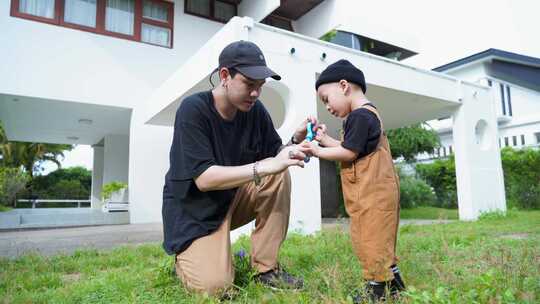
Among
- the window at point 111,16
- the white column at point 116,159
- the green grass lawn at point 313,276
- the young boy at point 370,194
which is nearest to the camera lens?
the green grass lawn at point 313,276

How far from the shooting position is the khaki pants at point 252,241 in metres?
2.11

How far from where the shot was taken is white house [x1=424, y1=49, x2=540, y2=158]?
74.5 ft

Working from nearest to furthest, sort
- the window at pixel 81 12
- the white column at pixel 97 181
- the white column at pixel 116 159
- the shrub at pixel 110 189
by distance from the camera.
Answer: the window at pixel 81 12
the shrub at pixel 110 189
the white column at pixel 116 159
the white column at pixel 97 181

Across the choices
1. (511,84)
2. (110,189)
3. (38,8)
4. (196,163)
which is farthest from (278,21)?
(511,84)

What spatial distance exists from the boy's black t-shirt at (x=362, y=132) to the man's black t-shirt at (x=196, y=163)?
0.74 m

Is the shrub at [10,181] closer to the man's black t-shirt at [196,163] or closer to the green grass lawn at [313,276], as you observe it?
the green grass lawn at [313,276]

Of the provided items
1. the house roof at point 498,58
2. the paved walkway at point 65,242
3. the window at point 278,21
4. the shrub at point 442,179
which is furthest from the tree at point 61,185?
the house roof at point 498,58

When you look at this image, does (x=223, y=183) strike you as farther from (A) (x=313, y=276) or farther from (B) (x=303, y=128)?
(A) (x=313, y=276)

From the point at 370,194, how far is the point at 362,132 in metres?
0.33

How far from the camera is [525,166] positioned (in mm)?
13086

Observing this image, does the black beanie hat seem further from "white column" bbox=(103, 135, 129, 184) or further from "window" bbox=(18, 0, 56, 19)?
"white column" bbox=(103, 135, 129, 184)

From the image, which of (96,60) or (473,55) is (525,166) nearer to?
(473,55)

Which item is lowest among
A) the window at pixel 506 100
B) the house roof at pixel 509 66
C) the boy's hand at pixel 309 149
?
the boy's hand at pixel 309 149

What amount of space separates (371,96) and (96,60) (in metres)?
6.85
